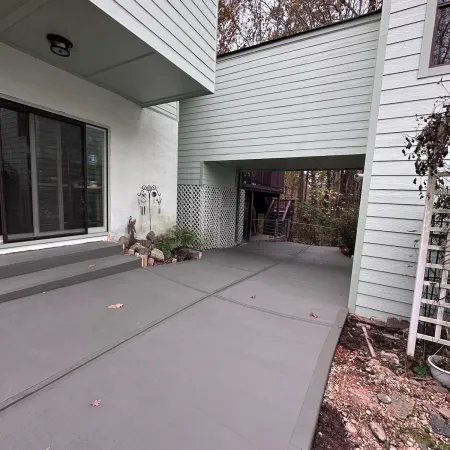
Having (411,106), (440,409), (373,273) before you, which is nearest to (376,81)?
(411,106)

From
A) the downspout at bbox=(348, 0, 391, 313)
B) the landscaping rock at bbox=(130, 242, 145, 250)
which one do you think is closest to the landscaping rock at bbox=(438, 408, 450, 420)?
the downspout at bbox=(348, 0, 391, 313)

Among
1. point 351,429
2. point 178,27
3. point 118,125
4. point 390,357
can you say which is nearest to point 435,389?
point 390,357

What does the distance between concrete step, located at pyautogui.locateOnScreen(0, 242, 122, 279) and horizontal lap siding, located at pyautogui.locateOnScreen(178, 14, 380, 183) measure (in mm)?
3263

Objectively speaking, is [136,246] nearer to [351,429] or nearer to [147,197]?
[147,197]

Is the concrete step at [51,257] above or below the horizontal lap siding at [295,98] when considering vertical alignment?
below

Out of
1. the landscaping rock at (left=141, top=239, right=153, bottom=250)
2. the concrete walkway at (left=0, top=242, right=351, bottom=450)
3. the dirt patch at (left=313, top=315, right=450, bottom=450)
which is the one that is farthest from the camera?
the landscaping rock at (left=141, top=239, right=153, bottom=250)

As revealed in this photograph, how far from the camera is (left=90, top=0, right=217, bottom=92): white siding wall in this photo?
2580mm

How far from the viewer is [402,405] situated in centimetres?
173

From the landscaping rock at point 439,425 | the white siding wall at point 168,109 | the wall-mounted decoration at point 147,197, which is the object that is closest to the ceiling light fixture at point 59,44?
the white siding wall at point 168,109

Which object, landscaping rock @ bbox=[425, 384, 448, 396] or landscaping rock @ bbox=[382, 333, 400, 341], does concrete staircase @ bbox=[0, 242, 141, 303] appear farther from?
landscaping rock @ bbox=[425, 384, 448, 396]

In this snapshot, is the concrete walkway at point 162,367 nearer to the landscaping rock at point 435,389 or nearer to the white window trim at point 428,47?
the landscaping rock at point 435,389

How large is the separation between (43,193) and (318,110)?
4644mm

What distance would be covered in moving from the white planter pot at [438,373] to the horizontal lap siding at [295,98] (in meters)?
3.18

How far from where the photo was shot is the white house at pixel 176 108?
2.73 meters
